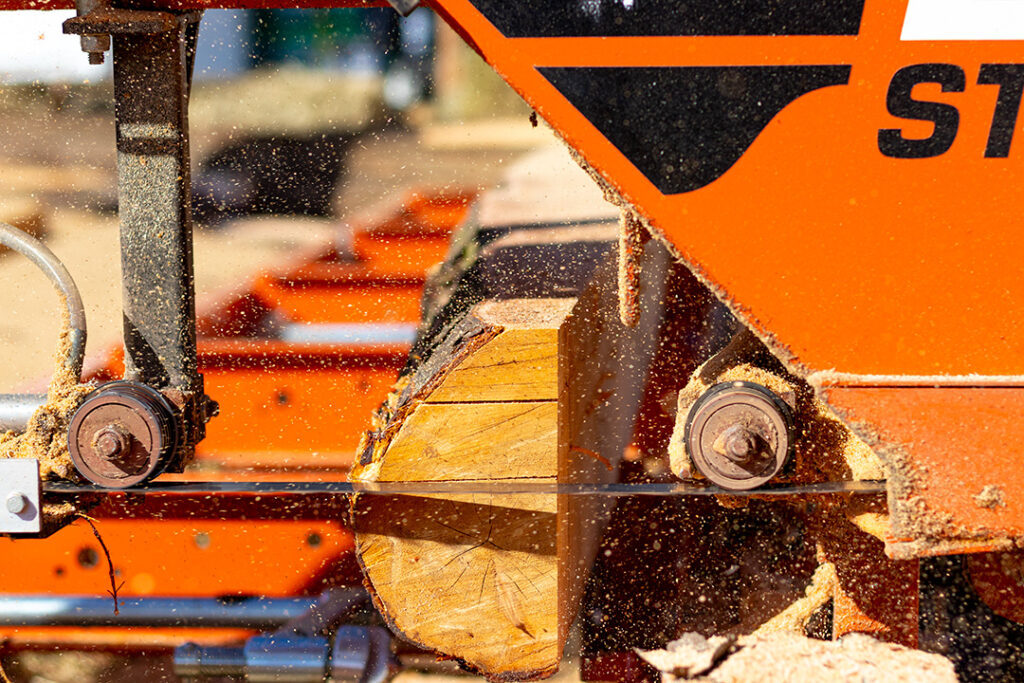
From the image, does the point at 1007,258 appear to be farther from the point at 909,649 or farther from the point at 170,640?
the point at 170,640

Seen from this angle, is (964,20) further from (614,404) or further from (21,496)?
(21,496)

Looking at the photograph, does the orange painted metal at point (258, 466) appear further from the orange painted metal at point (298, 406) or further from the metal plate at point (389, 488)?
the metal plate at point (389, 488)

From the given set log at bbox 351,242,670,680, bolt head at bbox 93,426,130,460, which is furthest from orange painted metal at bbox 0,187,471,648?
log at bbox 351,242,670,680

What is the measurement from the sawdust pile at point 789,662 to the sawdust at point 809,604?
0.12 m

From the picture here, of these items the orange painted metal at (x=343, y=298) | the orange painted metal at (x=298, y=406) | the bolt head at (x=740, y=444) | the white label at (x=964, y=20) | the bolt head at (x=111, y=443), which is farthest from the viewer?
the orange painted metal at (x=343, y=298)

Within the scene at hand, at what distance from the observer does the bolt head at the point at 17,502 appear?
1.47 m

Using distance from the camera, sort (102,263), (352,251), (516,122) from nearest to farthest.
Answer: (352,251) → (102,263) → (516,122)

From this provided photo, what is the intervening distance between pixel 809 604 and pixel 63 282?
4.91 feet

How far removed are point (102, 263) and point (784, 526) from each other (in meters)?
3.04

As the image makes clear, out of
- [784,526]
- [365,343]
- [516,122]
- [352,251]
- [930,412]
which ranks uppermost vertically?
[516,122]

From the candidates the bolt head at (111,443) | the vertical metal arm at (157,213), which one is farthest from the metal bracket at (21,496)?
the vertical metal arm at (157,213)

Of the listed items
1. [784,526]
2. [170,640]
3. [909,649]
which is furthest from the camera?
[170,640]

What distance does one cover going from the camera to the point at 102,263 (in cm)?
365

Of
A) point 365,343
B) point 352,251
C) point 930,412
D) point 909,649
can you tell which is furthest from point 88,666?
point 930,412
